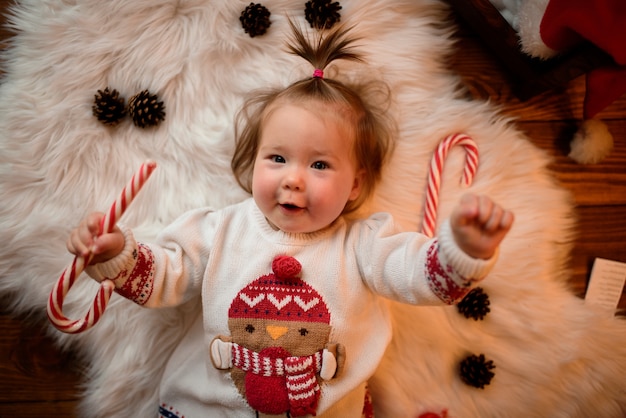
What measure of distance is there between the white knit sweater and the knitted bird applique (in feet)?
0.05

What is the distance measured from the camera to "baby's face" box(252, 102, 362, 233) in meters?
0.82

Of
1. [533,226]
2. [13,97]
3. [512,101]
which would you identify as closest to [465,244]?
[533,226]

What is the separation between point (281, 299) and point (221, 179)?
1.13 ft

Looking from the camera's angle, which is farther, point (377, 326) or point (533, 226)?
point (533, 226)

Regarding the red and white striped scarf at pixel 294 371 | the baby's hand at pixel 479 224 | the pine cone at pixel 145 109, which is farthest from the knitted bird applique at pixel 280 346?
the pine cone at pixel 145 109

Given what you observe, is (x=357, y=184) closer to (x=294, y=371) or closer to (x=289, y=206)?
(x=289, y=206)

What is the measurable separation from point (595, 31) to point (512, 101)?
0.30 metres

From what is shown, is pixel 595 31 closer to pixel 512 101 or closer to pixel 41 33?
pixel 512 101

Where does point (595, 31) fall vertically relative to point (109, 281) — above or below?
above

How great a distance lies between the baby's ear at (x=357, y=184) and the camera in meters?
0.94

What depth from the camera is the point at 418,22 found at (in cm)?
111

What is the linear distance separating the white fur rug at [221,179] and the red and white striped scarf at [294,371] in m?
0.22

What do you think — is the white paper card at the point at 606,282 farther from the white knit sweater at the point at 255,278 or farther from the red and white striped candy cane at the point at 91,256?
the red and white striped candy cane at the point at 91,256

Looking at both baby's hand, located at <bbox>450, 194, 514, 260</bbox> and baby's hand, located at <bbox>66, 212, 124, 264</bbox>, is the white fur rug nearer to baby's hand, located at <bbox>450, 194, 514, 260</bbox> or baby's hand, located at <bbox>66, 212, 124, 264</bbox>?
baby's hand, located at <bbox>66, 212, 124, 264</bbox>
